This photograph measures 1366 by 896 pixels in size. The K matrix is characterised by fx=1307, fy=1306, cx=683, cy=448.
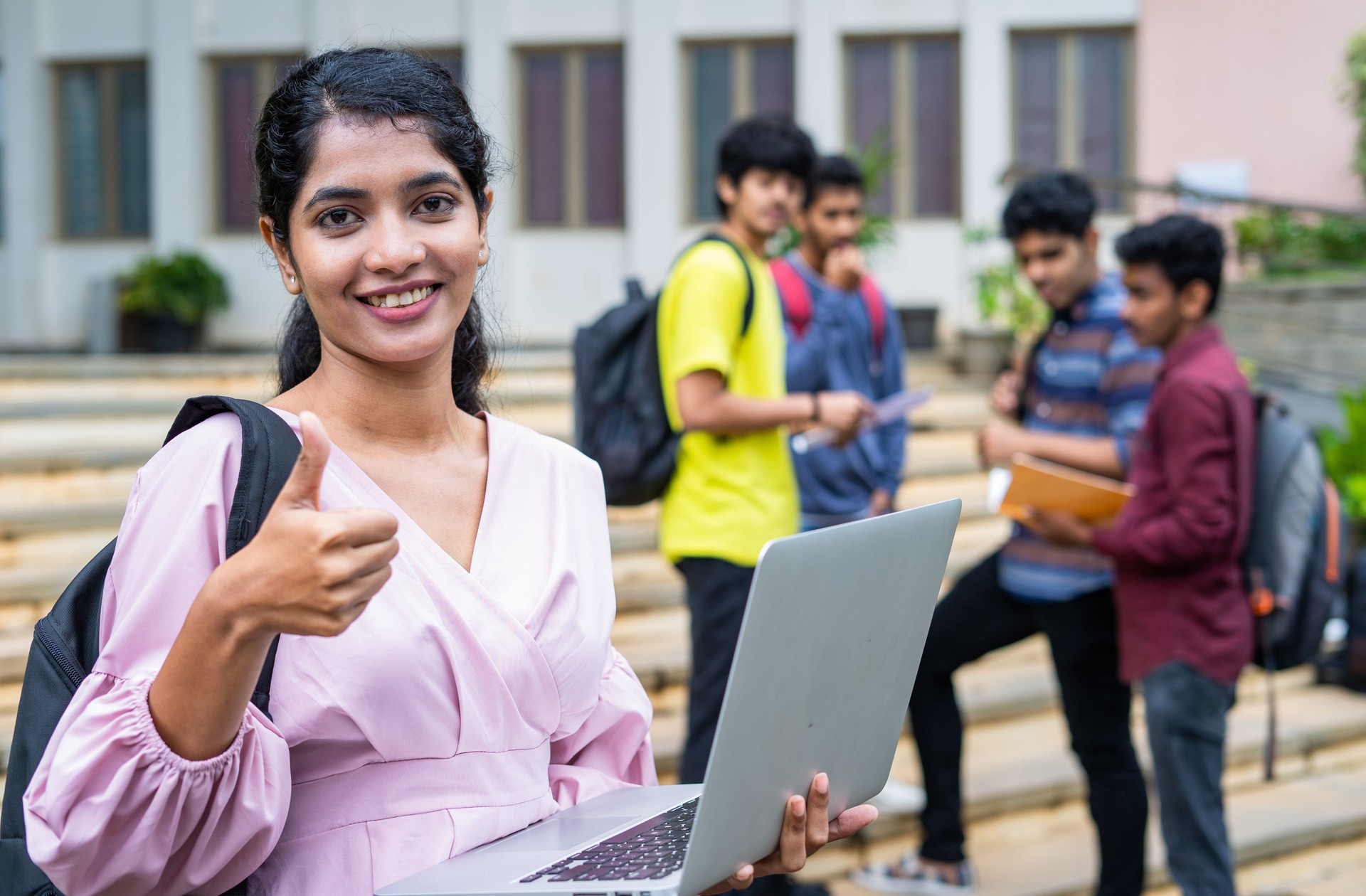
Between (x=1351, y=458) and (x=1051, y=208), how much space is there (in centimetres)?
505

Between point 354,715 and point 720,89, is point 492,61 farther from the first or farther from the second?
point 354,715

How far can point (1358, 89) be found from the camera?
42.2 ft

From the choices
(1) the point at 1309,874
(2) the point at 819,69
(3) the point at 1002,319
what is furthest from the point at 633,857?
(2) the point at 819,69

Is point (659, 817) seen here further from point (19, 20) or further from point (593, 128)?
point (19, 20)

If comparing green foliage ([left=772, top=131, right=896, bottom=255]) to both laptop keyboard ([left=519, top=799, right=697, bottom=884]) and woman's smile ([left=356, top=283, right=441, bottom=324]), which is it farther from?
laptop keyboard ([left=519, top=799, right=697, bottom=884])

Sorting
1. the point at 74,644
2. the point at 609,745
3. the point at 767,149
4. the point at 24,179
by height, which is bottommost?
the point at 609,745

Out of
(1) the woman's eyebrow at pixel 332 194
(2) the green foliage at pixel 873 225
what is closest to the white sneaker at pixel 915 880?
(1) the woman's eyebrow at pixel 332 194

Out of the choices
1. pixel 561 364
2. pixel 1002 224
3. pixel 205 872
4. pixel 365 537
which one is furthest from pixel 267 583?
pixel 561 364

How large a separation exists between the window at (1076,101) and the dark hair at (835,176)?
29.8 ft

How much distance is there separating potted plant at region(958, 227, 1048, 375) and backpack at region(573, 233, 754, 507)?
6.80 m

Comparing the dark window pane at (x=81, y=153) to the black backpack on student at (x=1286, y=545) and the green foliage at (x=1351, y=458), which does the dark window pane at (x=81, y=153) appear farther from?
the black backpack on student at (x=1286, y=545)

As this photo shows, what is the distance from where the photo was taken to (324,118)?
162 centimetres

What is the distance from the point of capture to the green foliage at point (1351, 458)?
742 centimetres

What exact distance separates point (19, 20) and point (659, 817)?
14.0m
